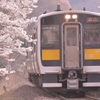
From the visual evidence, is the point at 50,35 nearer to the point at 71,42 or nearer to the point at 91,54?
the point at 71,42

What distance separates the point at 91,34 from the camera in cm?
1366

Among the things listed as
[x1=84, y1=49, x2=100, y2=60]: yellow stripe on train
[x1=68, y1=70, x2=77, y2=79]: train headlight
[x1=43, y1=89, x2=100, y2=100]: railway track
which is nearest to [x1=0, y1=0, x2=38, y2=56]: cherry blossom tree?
[x1=68, y1=70, x2=77, y2=79]: train headlight

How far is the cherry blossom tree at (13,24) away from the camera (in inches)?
355

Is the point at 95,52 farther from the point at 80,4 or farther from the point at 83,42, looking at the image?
the point at 80,4

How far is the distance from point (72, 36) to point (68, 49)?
0.45m

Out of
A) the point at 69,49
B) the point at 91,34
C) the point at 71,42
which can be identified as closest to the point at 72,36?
the point at 71,42

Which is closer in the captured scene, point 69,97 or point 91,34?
point 91,34

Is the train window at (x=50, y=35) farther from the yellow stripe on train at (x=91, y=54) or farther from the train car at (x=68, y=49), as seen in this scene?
the yellow stripe on train at (x=91, y=54)

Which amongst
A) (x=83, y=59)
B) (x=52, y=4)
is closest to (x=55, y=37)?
(x=83, y=59)

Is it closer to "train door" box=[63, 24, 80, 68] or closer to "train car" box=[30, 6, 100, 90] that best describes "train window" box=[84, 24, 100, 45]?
"train car" box=[30, 6, 100, 90]

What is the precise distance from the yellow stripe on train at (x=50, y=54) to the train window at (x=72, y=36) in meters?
0.50

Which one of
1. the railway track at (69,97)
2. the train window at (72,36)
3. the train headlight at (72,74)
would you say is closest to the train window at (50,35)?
the train window at (72,36)

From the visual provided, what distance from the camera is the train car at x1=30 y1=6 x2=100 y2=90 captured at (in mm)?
13516

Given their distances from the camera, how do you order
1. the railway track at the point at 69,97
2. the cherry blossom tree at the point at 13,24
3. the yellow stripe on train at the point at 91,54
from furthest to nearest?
the yellow stripe on train at the point at 91,54, the railway track at the point at 69,97, the cherry blossom tree at the point at 13,24
